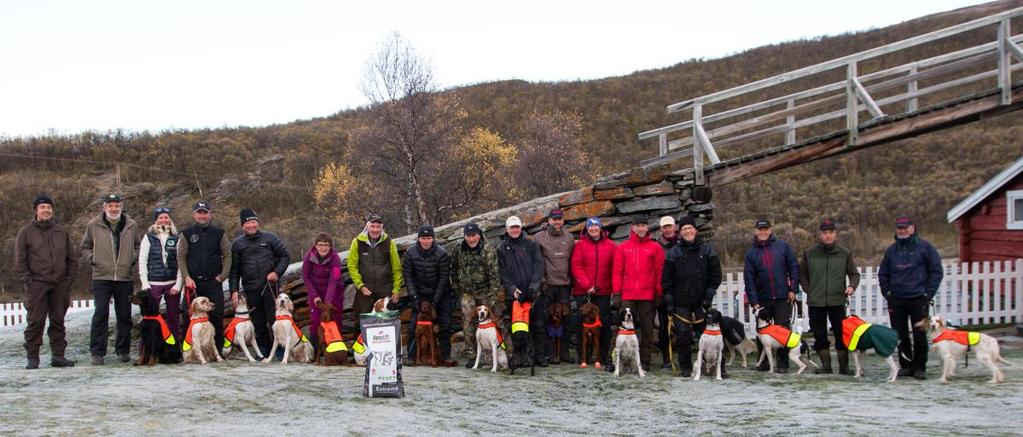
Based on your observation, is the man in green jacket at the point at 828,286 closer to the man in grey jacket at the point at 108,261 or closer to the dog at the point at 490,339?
the dog at the point at 490,339

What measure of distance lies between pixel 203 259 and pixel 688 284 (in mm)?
4916

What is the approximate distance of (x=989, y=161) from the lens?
Answer: 31719mm

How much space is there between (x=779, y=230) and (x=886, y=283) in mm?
20719

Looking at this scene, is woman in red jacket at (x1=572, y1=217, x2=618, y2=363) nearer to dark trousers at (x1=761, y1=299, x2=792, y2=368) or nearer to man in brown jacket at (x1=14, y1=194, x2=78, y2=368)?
dark trousers at (x1=761, y1=299, x2=792, y2=368)

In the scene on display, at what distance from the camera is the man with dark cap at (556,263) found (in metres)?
8.09

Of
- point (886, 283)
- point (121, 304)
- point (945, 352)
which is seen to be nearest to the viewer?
point (945, 352)

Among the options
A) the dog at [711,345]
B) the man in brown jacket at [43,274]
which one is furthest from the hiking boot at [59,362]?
the dog at [711,345]

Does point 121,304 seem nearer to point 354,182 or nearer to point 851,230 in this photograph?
point 354,182

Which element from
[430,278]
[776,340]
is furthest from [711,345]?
[430,278]

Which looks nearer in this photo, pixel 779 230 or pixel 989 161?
pixel 779 230

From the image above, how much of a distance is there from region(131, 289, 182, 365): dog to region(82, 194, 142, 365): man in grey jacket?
38 cm

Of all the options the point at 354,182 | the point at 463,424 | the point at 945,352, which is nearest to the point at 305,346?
the point at 463,424

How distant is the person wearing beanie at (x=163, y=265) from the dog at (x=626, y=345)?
446 cm

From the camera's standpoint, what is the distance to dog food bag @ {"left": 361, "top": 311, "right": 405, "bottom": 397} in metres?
6.11
